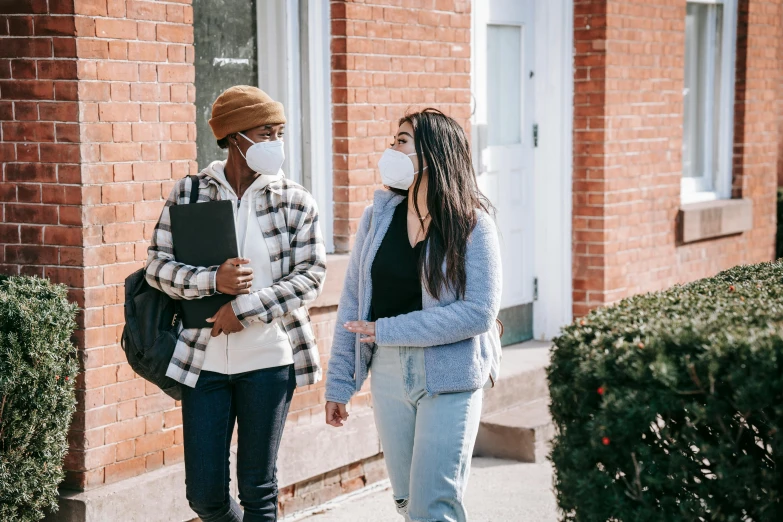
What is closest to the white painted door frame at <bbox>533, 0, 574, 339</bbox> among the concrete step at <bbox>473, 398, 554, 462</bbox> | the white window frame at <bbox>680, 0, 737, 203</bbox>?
the concrete step at <bbox>473, 398, 554, 462</bbox>

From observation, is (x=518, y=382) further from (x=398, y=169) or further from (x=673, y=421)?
(x=673, y=421)

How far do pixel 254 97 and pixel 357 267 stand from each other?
767 mm

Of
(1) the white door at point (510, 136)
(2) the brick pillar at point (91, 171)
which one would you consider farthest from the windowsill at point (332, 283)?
(1) the white door at point (510, 136)

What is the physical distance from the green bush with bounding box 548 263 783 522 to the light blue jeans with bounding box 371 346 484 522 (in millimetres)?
464

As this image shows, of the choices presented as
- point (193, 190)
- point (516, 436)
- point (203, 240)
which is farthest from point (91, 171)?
point (516, 436)

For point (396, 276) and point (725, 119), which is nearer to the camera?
point (396, 276)

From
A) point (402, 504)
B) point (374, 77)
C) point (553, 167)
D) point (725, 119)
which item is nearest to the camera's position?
point (402, 504)

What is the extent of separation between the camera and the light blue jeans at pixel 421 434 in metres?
3.80

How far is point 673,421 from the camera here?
325cm

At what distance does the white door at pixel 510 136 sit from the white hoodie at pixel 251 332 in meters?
3.59

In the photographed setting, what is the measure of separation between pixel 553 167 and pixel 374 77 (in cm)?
232

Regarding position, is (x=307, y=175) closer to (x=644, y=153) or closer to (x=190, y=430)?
(x=190, y=430)

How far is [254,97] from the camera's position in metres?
4.30

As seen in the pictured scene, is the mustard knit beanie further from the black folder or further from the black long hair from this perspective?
the black long hair
